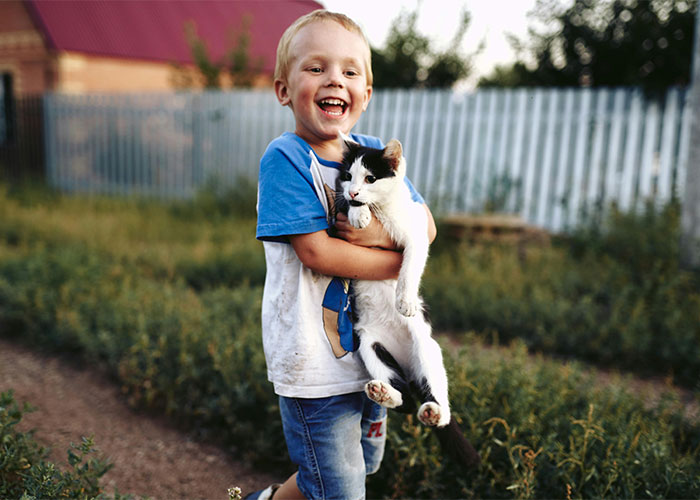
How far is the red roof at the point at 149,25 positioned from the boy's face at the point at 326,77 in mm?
12335

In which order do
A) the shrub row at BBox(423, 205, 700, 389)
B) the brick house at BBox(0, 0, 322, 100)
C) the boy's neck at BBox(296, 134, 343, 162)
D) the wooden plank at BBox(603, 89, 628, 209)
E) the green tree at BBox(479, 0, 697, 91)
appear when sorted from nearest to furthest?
the boy's neck at BBox(296, 134, 343, 162) → the shrub row at BBox(423, 205, 700, 389) → the green tree at BBox(479, 0, 697, 91) → the wooden plank at BBox(603, 89, 628, 209) → the brick house at BBox(0, 0, 322, 100)

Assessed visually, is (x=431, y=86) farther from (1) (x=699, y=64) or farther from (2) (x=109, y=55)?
(2) (x=109, y=55)

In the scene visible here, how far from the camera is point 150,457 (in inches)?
115

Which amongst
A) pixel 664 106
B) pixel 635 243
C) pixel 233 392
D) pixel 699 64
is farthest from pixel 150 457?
pixel 664 106

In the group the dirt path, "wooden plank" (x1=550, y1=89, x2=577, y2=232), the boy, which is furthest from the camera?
"wooden plank" (x1=550, y1=89, x2=577, y2=232)

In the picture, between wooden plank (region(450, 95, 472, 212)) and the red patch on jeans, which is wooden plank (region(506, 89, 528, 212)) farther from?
the red patch on jeans

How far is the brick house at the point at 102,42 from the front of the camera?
1305 centimetres

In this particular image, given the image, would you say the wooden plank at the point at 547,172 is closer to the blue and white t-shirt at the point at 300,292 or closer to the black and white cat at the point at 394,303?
the black and white cat at the point at 394,303

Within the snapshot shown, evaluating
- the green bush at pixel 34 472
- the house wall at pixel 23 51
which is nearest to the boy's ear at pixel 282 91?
the green bush at pixel 34 472

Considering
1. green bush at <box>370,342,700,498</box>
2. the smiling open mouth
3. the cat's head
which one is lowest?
green bush at <box>370,342,700,498</box>

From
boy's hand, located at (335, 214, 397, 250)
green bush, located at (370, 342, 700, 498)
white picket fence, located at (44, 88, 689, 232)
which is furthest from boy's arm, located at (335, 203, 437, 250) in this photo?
white picket fence, located at (44, 88, 689, 232)

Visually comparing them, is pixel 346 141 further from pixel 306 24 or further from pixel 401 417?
pixel 401 417

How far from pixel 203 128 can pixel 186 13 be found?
284 inches

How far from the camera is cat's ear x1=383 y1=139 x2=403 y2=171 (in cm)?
167
